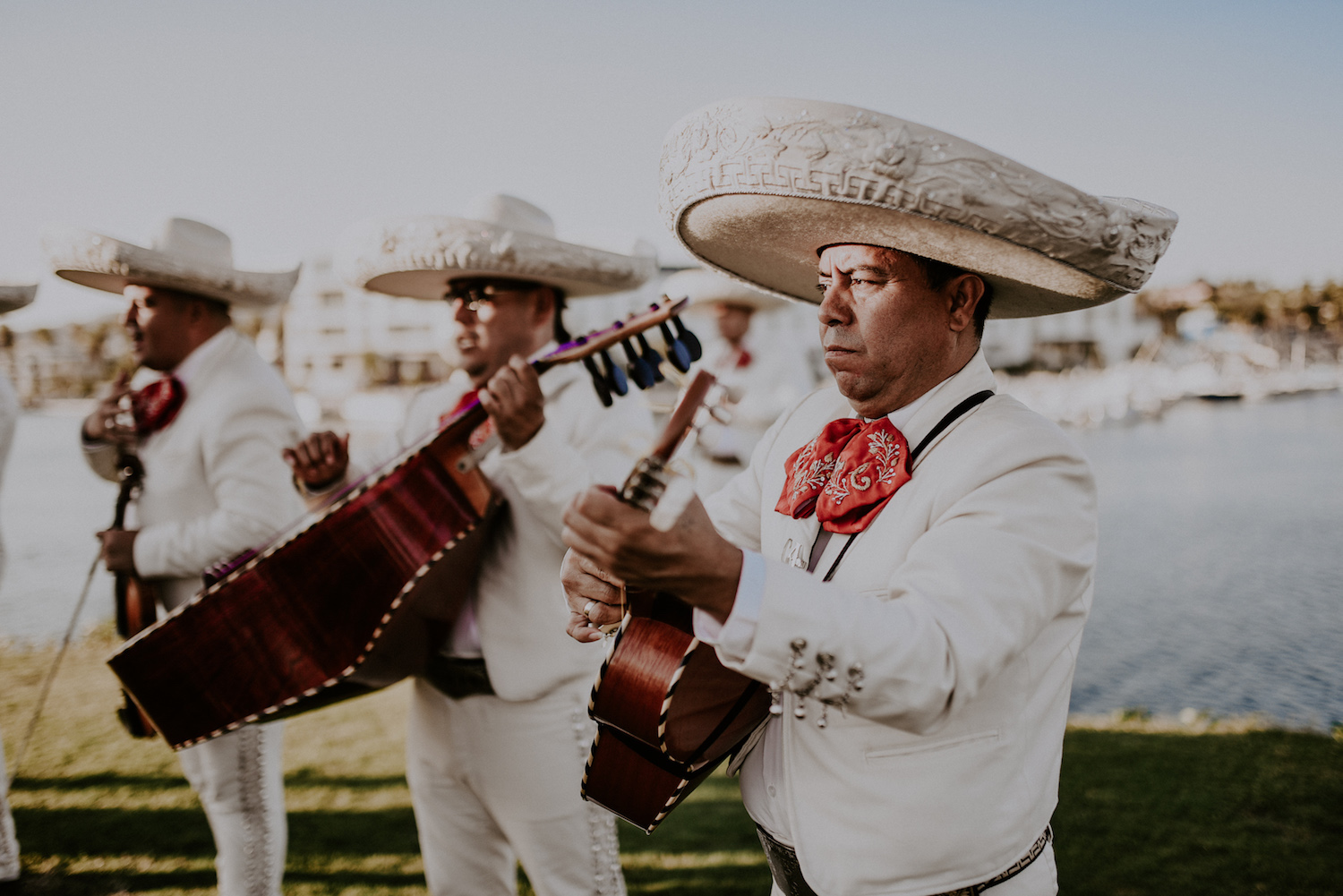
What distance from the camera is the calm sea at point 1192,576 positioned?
622cm

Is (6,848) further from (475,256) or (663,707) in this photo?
(663,707)

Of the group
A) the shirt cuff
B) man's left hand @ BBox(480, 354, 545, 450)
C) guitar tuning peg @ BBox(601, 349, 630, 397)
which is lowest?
the shirt cuff

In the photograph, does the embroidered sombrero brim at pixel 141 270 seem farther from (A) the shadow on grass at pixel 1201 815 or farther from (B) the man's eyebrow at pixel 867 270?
(A) the shadow on grass at pixel 1201 815

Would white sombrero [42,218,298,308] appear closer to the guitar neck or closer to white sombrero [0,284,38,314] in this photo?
white sombrero [0,284,38,314]

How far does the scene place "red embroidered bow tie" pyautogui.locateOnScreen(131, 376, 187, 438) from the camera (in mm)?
3020

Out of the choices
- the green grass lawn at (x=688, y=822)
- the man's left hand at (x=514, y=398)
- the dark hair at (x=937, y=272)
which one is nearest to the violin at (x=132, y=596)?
the green grass lawn at (x=688, y=822)

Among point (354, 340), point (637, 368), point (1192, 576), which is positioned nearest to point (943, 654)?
point (637, 368)

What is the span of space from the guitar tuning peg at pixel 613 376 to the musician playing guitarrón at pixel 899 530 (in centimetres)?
49

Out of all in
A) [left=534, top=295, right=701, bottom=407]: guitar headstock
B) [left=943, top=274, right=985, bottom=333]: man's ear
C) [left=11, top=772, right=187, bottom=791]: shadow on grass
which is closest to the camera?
[left=943, top=274, right=985, bottom=333]: man's ear

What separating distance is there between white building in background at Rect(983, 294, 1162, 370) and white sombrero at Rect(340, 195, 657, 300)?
6816 cm

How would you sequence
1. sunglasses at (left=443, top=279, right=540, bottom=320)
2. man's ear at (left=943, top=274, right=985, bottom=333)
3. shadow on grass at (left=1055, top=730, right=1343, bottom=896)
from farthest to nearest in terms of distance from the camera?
shadow on grass at (left=1055, top=730, right=1343, bottom=896), sunglasses at (left=443, top=279, right=540, bottom=320), man's ear at (left=943, top=274, right=985, bottom=333)

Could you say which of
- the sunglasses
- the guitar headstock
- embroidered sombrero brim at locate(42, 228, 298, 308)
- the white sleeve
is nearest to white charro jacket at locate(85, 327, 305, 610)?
the white sleeve

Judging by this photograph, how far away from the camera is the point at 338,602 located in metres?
2.20

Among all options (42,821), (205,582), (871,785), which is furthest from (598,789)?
(42,821)
